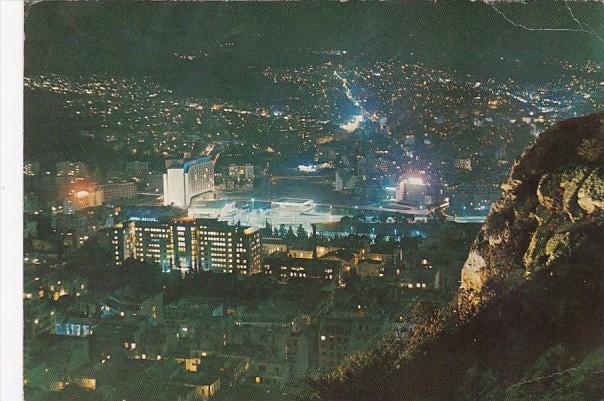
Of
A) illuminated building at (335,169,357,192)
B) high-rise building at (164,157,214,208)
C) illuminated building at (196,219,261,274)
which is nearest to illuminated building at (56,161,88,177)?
high-rise building at (164,157,214,208)

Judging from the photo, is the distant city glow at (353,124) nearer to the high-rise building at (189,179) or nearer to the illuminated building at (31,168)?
the high-rise building at (189,179)

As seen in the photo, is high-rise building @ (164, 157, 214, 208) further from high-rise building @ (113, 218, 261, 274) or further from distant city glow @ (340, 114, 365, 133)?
distant city glow @ (340, 114, 365, 133)

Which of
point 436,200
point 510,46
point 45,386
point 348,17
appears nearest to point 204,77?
point 348,17

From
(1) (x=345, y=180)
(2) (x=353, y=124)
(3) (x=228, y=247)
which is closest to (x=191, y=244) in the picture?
(3) (x=228, y=247)

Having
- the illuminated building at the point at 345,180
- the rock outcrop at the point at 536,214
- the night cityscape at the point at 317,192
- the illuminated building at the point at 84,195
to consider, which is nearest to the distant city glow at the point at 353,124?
the night cityscape at the point at 317,192

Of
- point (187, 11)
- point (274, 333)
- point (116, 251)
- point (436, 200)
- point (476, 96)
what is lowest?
point (274, 333)
